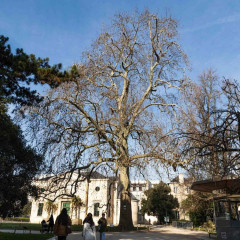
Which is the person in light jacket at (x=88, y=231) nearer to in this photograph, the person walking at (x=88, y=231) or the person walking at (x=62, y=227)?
the person walking at (x=88, y=231)

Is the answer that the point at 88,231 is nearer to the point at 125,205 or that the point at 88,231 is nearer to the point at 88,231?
A: the point at 88,231

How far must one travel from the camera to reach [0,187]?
14984 millimetres

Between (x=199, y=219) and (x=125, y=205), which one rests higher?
(x=125, y=205)

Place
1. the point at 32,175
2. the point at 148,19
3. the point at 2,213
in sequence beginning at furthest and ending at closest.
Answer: the point at 148,19 < the point at 2,213 < the point at 32,175

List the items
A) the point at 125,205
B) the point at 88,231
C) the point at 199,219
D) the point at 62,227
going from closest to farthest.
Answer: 1. the point at 62,227
2. the point at 88,231
3. the point at 125,205
4. the point at 199,219

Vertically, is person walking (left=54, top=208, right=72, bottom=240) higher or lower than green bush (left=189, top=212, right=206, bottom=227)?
higher

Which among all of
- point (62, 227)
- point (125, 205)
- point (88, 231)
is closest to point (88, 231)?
point (88, 231)

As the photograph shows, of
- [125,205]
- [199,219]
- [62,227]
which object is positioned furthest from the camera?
[199,219]

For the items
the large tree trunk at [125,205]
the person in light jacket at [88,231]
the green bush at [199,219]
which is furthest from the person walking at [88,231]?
the green bush at [199,219]

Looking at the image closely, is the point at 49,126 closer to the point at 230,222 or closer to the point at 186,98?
the point at 230,222

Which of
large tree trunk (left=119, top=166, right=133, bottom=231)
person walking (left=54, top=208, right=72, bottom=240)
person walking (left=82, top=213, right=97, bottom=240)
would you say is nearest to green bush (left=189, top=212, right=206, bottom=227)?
large tree trunk (left=119, top=166, right=133, bottom=231)

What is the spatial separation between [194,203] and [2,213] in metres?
18.2

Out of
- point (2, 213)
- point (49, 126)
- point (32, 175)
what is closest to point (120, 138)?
point (49, 126)

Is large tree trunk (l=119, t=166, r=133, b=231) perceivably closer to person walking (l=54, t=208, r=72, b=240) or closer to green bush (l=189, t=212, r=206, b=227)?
person walking (l=54, t=208, r=72, b=240)
